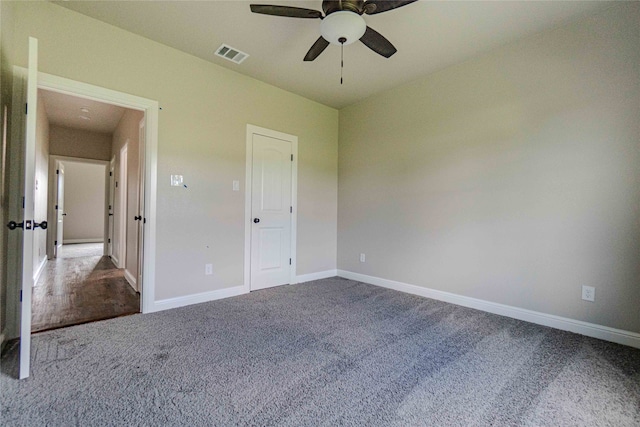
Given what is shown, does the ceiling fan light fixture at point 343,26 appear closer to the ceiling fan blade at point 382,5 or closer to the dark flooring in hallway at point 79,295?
the ceiling fan blade at point 382,5

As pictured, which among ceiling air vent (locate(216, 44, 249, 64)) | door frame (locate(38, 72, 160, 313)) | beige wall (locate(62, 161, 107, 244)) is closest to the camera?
door frame (locate(38, 72, 160, 313))

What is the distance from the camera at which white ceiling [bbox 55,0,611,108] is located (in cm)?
234

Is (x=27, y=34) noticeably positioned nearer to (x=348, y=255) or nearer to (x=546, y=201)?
(x=348, y=255)

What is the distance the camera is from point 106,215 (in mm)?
6426

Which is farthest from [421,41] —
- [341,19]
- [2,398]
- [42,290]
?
[42,290]

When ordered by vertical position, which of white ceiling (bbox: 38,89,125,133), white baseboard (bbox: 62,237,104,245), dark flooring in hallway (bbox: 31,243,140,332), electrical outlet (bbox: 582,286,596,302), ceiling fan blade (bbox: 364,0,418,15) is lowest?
dark flooring in hallway (bbox: 31,243,140,332)

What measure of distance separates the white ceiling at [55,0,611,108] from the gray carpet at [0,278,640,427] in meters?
2.65

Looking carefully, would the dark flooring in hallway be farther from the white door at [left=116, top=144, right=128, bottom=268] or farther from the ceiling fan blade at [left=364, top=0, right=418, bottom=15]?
the ceiling fan blade at [left=364, top=0, right=418, bottom=15]

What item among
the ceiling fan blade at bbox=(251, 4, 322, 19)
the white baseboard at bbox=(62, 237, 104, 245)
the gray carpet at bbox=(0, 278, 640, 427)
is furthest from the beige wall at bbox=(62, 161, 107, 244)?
the ceiling fan blade at bbox=(251, 4, 322, 19)

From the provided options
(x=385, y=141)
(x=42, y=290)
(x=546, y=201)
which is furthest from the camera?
(x=385, y=141)

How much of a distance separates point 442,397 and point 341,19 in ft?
7.84

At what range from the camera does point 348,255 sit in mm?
4453

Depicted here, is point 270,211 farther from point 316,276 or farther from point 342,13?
point 342,13

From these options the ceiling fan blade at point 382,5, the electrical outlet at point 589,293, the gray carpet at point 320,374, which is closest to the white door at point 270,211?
the gray carpet at point 320,374
